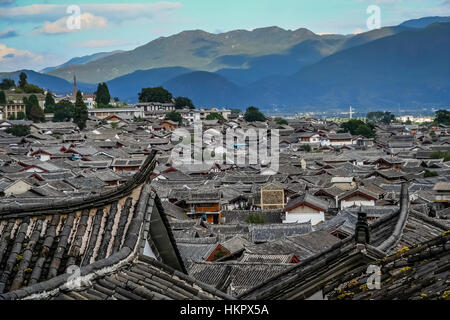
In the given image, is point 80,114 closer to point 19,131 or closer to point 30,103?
point 19,131

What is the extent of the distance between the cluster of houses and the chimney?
0.11 ft

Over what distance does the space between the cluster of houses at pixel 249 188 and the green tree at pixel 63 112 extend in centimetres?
319

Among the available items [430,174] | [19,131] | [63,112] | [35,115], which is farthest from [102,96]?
[430,174]

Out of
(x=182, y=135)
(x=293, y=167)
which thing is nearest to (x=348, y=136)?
(x=182, y=135)

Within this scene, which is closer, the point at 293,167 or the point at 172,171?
the point at 172,171

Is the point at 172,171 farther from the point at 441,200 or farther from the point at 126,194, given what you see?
the point at 126,194

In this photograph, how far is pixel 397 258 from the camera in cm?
474

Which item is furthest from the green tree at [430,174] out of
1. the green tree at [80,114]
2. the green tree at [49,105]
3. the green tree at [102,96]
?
the green tree at [102,96]

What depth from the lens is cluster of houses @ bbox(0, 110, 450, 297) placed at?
18109 millimetres

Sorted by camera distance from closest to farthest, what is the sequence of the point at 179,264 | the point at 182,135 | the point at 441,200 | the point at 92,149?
the point at 179,264 → the point at 441,200 → the point at 92,149 → the point at 182,135

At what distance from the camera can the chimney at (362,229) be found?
197 inches

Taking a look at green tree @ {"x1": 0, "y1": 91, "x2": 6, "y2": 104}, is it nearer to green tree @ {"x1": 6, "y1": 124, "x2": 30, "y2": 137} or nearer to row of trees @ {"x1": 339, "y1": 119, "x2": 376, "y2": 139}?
green tree @ {"x1": 6, "y1": 124, "x2": 30, "y2": 137}

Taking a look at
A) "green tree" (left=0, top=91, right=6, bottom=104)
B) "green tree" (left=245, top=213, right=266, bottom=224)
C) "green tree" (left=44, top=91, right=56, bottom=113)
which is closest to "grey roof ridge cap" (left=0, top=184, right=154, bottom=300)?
"green tree" (left=245, top=213, right=266, bottom=224)

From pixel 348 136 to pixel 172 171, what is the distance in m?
34.7
